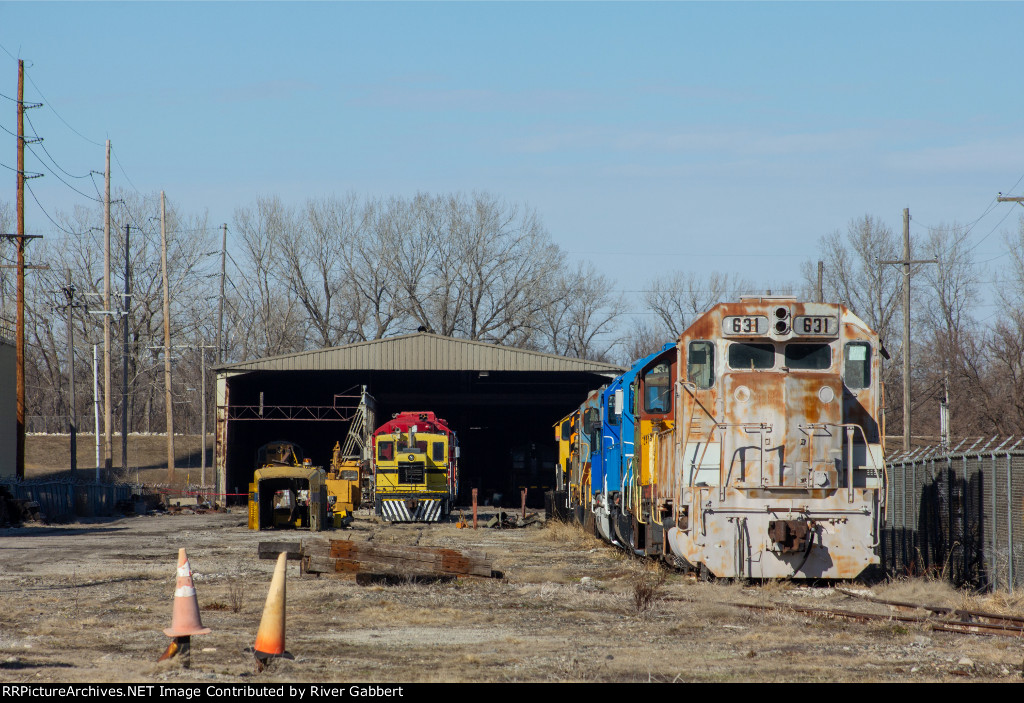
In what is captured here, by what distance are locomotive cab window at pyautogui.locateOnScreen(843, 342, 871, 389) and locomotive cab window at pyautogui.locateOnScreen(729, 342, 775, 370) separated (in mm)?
1081

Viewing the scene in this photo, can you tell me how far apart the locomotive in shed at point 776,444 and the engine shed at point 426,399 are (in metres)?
30.8

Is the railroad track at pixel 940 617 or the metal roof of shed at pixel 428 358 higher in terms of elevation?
the metal roof of shed at pixel 428 358

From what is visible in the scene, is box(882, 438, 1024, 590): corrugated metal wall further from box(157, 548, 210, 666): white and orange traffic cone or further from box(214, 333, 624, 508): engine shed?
box(214, 333, 624, 508): engine shed

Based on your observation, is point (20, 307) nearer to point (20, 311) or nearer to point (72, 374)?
point (20, 311)

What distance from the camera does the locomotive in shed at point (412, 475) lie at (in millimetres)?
34938

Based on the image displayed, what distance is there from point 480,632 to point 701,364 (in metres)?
5.71

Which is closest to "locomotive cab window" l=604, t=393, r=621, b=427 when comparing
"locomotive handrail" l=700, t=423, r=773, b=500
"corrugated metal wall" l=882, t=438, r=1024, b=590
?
"corrugated metal wall" l=882, t=438, r=1024, b=590

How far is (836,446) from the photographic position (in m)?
14.8

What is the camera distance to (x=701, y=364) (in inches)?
597

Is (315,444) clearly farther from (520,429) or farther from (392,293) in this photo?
(392,293)

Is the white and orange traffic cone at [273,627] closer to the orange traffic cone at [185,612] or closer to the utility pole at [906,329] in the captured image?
the orange traffic cone at [185,612]

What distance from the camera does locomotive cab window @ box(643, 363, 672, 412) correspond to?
1645 centimetres

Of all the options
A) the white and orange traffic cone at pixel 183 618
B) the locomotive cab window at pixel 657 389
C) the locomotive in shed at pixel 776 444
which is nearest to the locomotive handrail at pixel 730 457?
the locomotive in shed at pixel 776 444
